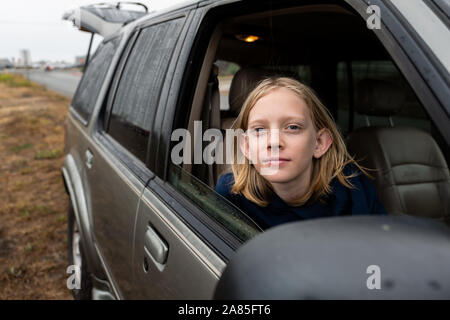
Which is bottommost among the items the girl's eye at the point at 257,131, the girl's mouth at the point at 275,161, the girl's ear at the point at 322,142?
the girl's mouth at the point at 275,161

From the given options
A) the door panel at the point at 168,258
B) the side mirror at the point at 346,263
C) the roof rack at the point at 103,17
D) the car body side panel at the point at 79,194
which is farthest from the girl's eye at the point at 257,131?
the roof rack at the point at 103,17

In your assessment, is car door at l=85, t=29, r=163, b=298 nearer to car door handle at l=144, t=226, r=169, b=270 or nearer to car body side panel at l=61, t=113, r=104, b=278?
car body side panel at l=61, t=113, r=104, b=278

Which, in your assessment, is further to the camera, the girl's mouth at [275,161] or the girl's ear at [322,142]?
the girl's ear at [322,142]

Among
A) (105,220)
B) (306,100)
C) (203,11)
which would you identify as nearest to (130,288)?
(105,220)

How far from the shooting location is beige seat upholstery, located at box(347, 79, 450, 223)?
203 centimetres

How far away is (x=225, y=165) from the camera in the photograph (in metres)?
1.86

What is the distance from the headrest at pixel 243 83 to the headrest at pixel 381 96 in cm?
72

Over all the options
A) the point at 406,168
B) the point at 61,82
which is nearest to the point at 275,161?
the point at 406,168

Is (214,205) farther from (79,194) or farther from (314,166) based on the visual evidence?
(79,194)

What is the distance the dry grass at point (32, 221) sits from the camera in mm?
3297

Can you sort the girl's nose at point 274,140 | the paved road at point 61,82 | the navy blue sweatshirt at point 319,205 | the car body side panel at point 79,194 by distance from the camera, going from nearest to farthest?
the girl's nose at point 274,140 < the navy blue sweatshirt at point 319,205 < the car body side panel at point 79,194 < the paved road at point 61,82

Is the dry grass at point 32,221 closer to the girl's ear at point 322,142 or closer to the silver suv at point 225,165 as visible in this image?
the silver suv at point 225,165

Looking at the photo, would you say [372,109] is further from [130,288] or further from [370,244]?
[370,244]

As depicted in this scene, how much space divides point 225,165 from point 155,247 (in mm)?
645
